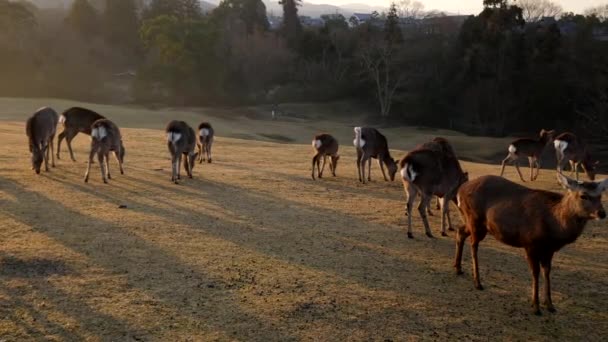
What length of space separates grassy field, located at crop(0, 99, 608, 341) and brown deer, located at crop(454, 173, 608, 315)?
69 cm

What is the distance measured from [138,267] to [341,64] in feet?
170

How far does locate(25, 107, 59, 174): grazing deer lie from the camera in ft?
42.2

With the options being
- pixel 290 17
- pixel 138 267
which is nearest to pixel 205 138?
pixel 138 267

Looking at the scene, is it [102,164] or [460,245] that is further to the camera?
[102,164]

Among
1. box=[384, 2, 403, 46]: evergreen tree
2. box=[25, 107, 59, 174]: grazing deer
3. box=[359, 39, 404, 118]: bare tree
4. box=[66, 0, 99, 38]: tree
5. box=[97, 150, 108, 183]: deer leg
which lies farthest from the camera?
box=[66, 0, 99, 38]: tree

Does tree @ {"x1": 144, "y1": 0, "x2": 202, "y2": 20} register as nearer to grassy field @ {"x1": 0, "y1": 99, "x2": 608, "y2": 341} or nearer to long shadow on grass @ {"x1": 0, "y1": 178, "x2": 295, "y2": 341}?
grassy field @ {"x1": 0, "y1": 99, "x2": 608, "y2": 341}

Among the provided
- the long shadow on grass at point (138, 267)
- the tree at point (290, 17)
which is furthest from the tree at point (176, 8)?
the long shadow on grass at point (138, 267)

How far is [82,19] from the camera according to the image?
60.4 meters

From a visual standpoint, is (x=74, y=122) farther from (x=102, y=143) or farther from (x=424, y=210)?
(x=424, y=210)

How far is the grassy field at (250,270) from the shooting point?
19.3ft

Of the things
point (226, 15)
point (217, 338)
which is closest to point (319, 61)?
point (226, 15)

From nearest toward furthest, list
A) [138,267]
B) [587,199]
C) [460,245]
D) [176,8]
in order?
[587,199], [138,267], [460,245], [176,8]

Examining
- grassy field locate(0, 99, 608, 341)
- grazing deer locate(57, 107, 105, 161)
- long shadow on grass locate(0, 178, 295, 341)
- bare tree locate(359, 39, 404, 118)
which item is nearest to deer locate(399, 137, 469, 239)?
grassy field locate(0, 99, 608, 341)

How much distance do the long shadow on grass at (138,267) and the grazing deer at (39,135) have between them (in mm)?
2885
